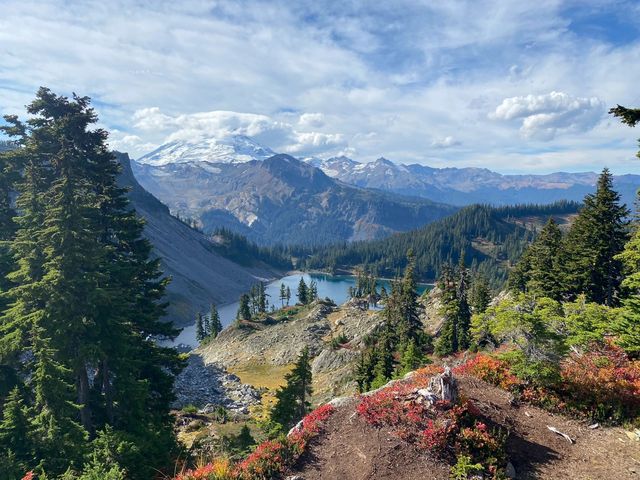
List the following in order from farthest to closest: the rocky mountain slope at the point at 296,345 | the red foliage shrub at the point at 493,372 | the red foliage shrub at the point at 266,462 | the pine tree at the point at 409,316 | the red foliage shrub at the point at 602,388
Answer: the rocky mountain slope at the point at 296,345
the pine tree at the point at 409,316
the red foliage shrub at the point at 493,372
the red foliage shrub at the point at 602,388
the red foliage shrub at the point at 266,462

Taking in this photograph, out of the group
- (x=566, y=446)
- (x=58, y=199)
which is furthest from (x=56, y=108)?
(x=566, y=446)

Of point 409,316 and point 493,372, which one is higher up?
point 493,372

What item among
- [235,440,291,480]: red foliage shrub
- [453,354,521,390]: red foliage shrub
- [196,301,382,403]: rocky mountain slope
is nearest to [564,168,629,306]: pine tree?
[453,354,521,390]: red foliage shrub

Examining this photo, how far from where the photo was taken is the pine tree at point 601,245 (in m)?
35.6

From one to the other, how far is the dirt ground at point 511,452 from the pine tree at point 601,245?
2465 cm

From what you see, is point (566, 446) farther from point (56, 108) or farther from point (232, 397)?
point (232, 397)

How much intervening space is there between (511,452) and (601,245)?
2922cm

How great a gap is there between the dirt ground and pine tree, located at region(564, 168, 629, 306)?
2465cm

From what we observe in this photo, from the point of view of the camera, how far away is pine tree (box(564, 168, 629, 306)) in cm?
3562

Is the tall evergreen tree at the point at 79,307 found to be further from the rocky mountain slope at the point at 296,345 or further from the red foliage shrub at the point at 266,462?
the rocky mountain slope at the point at 296,345

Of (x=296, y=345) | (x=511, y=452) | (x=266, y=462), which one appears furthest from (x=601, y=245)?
(x=296, y=345)

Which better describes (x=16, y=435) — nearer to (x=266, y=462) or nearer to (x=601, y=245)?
(x=266, y=462)

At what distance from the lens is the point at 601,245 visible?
118 feet

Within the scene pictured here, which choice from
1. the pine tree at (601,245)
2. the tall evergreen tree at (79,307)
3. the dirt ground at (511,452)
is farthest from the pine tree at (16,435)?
the pine tree at (601,245)
